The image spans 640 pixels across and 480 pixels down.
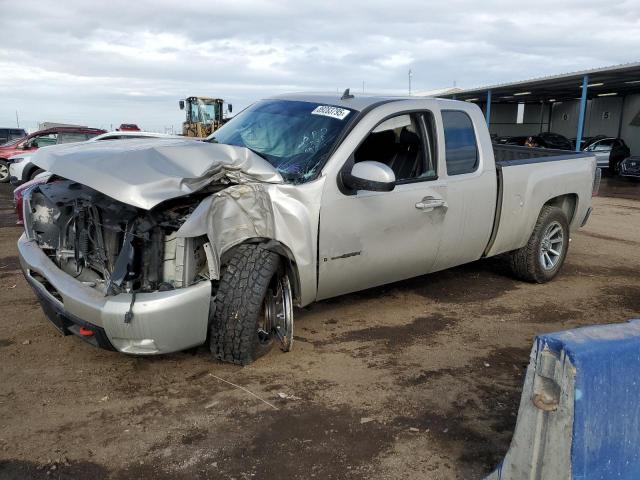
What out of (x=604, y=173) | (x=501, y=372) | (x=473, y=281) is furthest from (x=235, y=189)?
(x=604, y=173)

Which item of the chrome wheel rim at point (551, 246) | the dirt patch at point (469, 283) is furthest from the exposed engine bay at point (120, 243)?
the chrome wheel rim at point (551, 246)

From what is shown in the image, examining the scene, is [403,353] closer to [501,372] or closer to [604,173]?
[501,372]

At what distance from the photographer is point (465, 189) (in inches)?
196

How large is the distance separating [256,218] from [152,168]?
711 mm

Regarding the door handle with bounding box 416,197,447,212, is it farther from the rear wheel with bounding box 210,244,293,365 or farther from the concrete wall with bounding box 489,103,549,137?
the concrete wall with bounding box 489,103,549,137

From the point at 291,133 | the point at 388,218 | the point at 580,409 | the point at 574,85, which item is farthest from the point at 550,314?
the point at 574,85

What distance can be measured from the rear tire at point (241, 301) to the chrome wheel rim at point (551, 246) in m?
3.64

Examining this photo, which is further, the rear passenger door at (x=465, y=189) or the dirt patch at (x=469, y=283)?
the dirt patch at (x=469, y=283)

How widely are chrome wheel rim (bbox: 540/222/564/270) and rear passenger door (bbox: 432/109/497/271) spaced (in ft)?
3.80

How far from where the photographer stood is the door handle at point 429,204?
4.61m

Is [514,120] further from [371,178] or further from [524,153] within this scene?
[371,178]

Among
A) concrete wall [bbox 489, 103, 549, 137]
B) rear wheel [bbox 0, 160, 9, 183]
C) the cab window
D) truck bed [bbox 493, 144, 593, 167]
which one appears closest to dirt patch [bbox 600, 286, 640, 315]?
truck bed [bbox 493, 144, 593, 167]

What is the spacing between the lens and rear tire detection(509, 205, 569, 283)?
19.9ft

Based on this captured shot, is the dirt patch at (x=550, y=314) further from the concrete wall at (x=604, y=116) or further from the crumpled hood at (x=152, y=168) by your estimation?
the concrete wall at (x=604, y=116)
